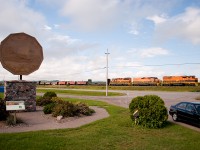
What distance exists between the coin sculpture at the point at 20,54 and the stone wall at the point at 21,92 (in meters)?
0.93

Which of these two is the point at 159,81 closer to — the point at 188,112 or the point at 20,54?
the point at 20,54

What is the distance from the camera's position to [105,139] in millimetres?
11195

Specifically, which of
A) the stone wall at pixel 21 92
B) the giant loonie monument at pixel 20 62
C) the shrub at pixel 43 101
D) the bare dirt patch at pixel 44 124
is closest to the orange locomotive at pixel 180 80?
the shrub at pixel 43 101

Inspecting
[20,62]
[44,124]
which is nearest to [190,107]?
[44,124]

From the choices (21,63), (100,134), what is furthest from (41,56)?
(100,134)

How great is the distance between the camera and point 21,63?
20.1m

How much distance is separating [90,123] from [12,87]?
797 centimetres

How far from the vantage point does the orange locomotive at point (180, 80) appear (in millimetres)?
70081

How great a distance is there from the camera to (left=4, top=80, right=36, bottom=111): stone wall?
1945 centimetres

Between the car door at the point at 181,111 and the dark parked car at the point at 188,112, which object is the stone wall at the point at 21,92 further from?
the car door at the point at 181,111

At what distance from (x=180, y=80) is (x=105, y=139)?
64869 millimetres

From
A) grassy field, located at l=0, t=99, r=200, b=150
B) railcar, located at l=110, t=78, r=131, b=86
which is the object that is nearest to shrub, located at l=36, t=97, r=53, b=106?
grassy field, located at l=0, t=99, r=200, b=150

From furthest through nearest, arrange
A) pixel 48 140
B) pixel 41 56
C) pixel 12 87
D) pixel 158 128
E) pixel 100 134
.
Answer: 1. pixel 41 56
2. pixel 12 87
3. pixel 158 128
4. pixel 100 134
5. pixel 48 140

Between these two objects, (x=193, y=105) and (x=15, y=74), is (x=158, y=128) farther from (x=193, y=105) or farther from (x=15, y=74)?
(x=15, y=74)
